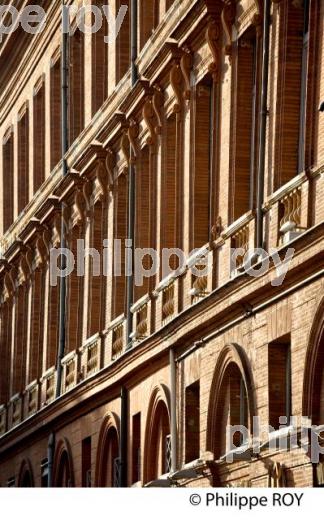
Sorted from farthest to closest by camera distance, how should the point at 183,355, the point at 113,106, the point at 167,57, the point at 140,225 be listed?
1. the point at 113,106
2. the point at 140,225
3. the point at 167,57
4. the point at 183,355

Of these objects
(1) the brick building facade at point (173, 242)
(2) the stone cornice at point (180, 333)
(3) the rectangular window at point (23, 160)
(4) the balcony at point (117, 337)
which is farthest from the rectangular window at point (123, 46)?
(3) the rectangular window at point (23, 160)

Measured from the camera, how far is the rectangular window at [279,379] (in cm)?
3316

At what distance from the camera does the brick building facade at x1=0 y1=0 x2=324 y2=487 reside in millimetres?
32750

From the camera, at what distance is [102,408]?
46656 millimetres

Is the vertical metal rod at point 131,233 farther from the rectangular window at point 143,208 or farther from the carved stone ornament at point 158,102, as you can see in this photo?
the carved stone ornament at point 158,102

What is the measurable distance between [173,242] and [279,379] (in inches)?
323

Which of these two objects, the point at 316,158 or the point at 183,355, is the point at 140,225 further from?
the point at 316,158

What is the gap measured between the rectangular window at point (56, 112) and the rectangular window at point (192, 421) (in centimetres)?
1798

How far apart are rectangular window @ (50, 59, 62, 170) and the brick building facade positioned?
0.16 ft

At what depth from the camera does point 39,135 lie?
195 feet

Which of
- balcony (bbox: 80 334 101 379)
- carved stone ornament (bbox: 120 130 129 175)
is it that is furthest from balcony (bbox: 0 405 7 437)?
carved stone ornament (bbox: 120 130 129 175)

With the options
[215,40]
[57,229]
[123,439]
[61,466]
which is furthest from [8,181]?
[215,40]
